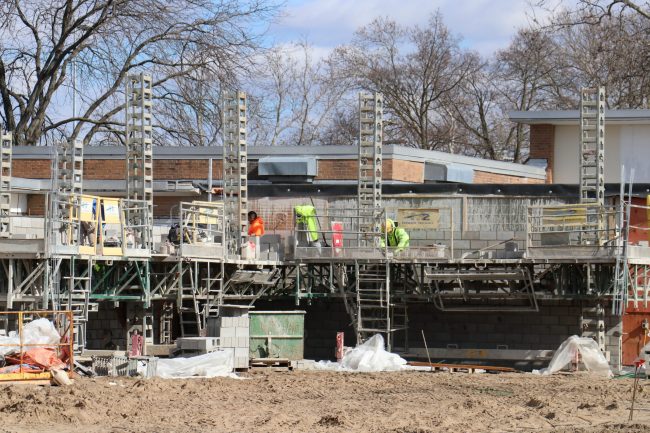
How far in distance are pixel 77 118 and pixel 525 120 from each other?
17.1m

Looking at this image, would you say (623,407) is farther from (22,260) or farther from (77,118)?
(77,118)

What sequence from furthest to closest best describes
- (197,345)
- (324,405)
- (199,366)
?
1. (197,345)
2. (199,366)
3. (324,405)

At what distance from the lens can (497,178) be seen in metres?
42.4

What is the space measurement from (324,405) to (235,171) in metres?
10.5

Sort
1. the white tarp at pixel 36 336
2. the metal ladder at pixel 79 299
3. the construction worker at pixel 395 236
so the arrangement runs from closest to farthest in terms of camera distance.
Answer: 1. the white tarp at pixel 36 336
2. the metal ladder at pixel 79 299
3. the construction worker at pixel 395 236

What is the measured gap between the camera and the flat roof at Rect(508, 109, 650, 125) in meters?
39.7

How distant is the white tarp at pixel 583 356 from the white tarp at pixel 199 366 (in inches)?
281

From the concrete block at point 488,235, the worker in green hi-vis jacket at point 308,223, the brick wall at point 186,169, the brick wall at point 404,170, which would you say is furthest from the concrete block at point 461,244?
the brick wall at point 186,169

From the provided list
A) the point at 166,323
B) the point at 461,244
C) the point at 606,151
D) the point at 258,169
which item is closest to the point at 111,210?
the point at 166,323

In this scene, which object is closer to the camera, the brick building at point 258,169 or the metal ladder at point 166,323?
the metal ladder at point 166,323

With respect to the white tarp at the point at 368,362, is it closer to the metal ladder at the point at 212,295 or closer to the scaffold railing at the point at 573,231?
the metal ladder at the point at 212,295

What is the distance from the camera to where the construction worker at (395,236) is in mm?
31172

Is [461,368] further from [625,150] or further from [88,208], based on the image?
[625,150]

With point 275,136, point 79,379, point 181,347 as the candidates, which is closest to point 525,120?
point 181,347
